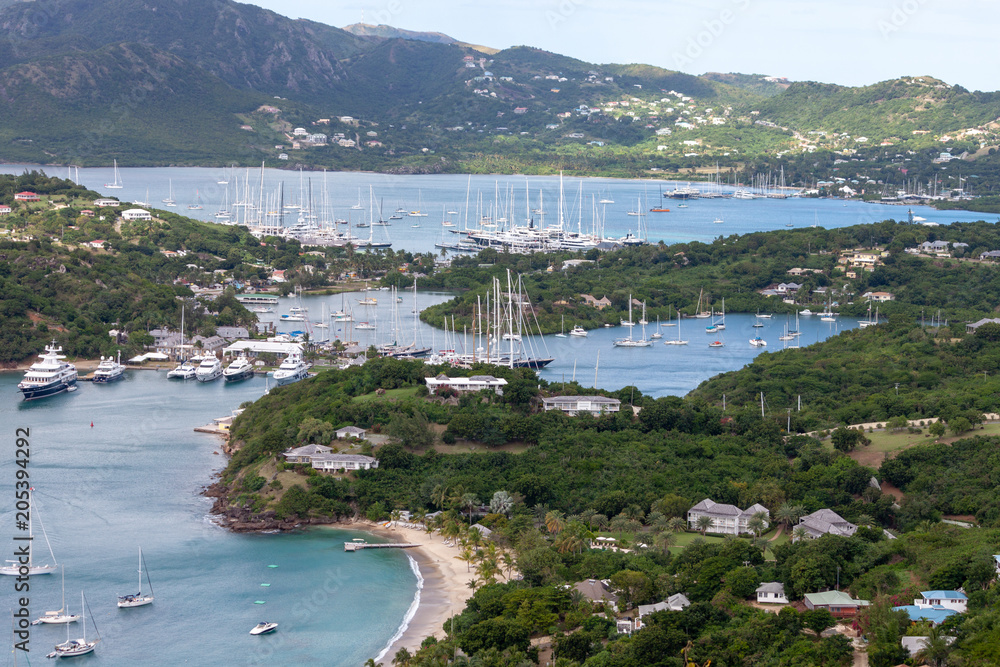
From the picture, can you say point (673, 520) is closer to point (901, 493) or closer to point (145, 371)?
point (901, 493)

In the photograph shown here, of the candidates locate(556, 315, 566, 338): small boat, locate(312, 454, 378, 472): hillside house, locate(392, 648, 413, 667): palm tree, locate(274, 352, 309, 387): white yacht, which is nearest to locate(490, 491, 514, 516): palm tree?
locate(312, 454, 378, 472): hillside house

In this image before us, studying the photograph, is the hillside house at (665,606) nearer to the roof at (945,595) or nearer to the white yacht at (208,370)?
the roof at (945,595)

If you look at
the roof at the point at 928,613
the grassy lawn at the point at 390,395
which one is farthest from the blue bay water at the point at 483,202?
the roof at the point at 928,613

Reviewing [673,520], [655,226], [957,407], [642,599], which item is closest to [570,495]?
[673,520]

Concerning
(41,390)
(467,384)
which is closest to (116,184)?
(41,390)

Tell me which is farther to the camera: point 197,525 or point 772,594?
point 197,525

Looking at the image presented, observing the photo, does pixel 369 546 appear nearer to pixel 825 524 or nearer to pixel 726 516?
pixel 726 516
